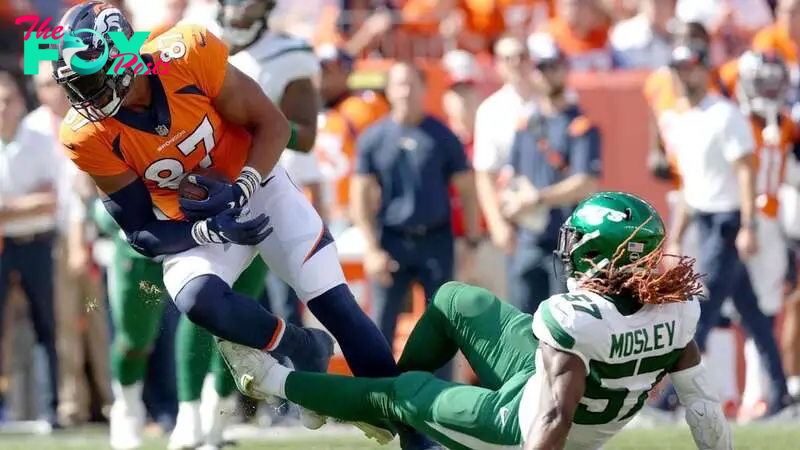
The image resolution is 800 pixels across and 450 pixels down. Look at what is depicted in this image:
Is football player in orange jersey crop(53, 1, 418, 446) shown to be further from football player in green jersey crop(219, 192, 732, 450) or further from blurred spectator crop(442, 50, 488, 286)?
blurred spectator crop(442, 50, 488, 286)

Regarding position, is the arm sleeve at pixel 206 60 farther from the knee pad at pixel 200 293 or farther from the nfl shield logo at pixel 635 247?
the nfl shield logo at pixel 635 247

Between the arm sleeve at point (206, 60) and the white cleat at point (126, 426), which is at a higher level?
the arm sleeve at point (206, 60)

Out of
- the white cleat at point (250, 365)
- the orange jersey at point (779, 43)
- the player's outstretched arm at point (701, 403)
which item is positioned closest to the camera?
the player's outstretched arm at point (701, 403)

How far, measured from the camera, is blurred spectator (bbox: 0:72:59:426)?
9266 mm

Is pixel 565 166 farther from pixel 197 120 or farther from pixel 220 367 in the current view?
pixel 197 120

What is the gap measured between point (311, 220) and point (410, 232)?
322cm

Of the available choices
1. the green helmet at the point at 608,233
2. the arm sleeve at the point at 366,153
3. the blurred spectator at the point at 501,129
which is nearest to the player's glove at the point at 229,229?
the green helmet at the point at 608,233

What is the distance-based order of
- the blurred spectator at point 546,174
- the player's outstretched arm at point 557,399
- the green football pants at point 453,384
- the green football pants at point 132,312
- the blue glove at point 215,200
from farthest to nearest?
the blurred spectator at point 546,174 < the green football pants at point 132,312 < the blue glove at point 215,200 < the green football pants at point 453,384 < the player's outstretched arm at point 557,399

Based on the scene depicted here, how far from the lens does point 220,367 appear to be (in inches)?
276

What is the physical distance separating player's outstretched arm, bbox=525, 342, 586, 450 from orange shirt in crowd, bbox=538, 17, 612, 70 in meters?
6.10

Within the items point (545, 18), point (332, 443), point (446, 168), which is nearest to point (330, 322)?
point (332, 443)

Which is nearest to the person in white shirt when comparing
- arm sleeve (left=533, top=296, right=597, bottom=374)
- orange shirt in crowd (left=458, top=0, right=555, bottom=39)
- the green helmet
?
orange shirt in crowd (left=458, top=0, right=555, bottom=39)

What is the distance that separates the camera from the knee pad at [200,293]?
5.46 metres

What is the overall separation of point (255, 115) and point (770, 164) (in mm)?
4517
